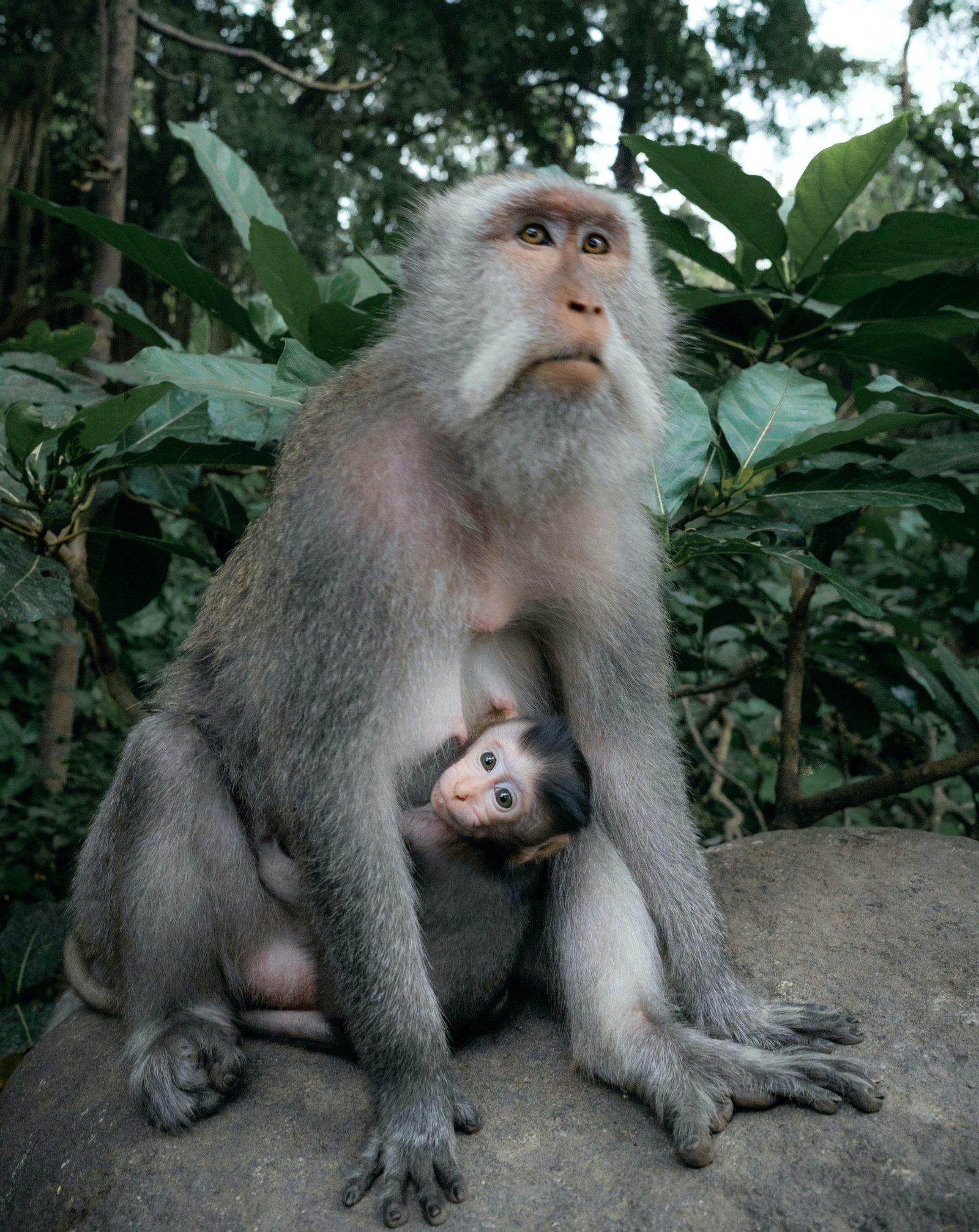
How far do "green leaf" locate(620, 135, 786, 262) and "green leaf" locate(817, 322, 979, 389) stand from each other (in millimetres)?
346

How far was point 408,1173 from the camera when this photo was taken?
82.3 inches

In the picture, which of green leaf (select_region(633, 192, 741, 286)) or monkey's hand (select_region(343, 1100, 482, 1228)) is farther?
green leaf (select_region(633, 192, 741, 286))

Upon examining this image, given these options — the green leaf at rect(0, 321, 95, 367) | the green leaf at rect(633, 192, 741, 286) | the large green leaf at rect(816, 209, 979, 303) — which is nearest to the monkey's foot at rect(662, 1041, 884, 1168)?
the large green leaf at rect(816, 209, 979, 303)

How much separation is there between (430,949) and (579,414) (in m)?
1.25

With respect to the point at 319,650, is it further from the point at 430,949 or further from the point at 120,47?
the point at 120,47

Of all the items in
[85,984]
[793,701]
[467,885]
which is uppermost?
[793,701]

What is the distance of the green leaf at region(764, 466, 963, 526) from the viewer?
2.69 meters

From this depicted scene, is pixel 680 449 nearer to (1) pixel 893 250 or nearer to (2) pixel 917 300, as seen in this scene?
(1) pixel 893 250

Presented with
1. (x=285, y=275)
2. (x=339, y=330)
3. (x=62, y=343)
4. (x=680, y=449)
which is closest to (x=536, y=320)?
(x=680, y=449)

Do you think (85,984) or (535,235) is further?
(85,984)

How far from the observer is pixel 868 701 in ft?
12.6

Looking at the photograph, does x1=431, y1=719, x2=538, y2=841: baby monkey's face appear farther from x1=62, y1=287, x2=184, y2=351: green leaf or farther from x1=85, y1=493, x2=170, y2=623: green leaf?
x1=62, y1=287, x2=184, y2=351: green leaf

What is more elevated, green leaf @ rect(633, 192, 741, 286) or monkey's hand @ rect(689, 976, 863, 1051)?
green leaf @ rect(633, 192, 741, 286)

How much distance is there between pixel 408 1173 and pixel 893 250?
2.59 m
